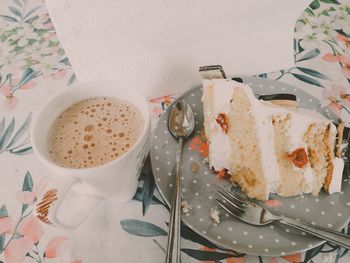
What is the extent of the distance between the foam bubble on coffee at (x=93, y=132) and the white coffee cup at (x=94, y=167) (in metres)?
0.01

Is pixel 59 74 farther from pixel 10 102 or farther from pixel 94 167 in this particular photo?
pixel 94 167

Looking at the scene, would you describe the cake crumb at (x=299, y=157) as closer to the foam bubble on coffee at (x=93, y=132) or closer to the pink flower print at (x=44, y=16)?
the foam bubble on coffee at (x=93, y=132)

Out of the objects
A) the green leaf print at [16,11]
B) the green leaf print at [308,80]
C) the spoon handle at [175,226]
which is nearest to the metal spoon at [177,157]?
the spoon handle at [175,226]

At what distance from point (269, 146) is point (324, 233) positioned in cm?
17

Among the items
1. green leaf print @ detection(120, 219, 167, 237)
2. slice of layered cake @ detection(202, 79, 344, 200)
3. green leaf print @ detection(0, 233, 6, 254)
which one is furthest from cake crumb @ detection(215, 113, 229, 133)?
green leaf print @ detection(0, 233, 6, 254)

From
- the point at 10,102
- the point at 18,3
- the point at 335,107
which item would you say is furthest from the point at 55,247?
the point at 18,3

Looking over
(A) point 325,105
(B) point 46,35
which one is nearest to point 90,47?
(B) point 46,35

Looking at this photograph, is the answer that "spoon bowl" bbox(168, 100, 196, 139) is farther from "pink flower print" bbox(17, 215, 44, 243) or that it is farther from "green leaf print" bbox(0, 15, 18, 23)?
"green leaf print" bbox(0, 15, 18, 23)

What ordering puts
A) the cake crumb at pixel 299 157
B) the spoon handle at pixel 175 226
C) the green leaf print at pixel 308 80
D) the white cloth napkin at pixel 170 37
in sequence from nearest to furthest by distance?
the spoon handle at pixel 175 226
the cake crumb at pixel 299 157
the white cloth napkin at pixel 170 37
the green leaf print at pixel 308 80

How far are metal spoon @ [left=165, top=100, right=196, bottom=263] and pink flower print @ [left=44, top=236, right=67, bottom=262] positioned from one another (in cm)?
20

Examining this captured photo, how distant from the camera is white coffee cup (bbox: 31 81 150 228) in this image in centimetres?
51

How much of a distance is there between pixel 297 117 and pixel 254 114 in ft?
0.24

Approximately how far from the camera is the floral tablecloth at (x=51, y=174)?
22.7 inches

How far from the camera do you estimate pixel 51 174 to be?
2.16ft
